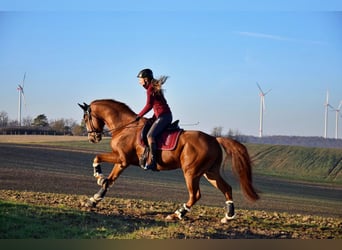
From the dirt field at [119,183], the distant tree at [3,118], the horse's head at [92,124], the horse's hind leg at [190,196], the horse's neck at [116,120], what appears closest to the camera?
the horse's hind leg at [190,196]

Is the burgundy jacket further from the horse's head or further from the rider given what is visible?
the horse's head

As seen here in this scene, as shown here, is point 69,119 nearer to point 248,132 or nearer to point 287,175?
point 248,132

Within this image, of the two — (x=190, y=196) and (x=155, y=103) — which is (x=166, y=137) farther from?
(x=190, y=196)

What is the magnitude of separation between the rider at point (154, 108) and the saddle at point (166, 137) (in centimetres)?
6

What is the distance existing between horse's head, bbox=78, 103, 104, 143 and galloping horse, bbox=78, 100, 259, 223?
0.49ft

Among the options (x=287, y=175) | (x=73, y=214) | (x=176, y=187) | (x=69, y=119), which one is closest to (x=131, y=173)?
(x=176, y=187)

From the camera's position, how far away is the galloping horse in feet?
20.0

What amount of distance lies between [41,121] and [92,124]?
1.22m

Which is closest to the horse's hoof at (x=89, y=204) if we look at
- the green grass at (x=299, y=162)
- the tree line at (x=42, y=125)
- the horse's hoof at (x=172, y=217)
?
the horse's hoof at (x=172, y=217)

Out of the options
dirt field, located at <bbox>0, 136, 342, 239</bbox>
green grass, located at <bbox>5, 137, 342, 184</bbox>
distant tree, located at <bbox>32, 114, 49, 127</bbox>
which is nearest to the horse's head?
dirt field, located at <bbox>0, 136, 342, 239</bbox>

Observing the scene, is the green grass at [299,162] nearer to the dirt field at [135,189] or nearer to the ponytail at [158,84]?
the dirt field at [135,189]

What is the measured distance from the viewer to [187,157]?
6.08 meters

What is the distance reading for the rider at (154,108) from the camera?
6129 millimetres

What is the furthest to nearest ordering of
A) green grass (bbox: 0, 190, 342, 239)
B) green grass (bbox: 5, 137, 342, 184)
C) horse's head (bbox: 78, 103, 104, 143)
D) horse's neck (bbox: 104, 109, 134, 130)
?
green grass (bbox: 5, 137, 342, 184)
horse's head (bbox: 78, 103, 104, 143)
horse's neck (bbox: 104, 109, 134, 130)
green grass (bbox: 0, 190, 342, 239)
